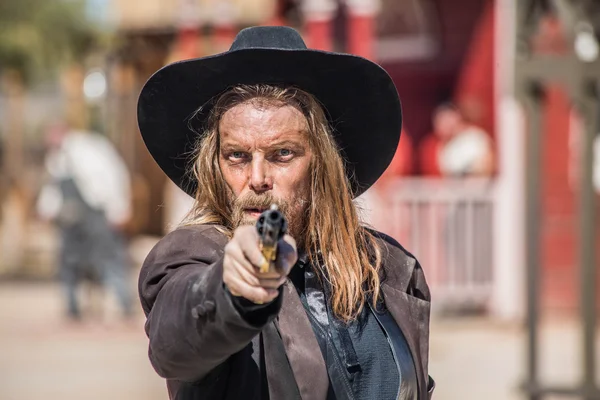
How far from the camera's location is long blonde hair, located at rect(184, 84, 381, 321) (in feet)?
6.84

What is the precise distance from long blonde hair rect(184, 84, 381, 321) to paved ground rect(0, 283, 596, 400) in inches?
185

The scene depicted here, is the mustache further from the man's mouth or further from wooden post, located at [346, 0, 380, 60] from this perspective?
wooden post, located at [346, 0, 380, 60]

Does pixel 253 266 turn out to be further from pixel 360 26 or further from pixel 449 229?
pixel 360 26

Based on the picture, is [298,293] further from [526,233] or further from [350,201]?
[526,233]

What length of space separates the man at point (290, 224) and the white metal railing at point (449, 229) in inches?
296

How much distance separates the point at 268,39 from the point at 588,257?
3.25 meters

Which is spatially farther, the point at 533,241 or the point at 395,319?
the point at 533,241

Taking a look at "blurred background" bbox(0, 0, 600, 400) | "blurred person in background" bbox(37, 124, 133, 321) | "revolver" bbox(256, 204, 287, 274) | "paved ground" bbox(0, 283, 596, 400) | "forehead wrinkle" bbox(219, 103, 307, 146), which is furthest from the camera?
"blurred person in background" bbox(37, 124, 133, 321)

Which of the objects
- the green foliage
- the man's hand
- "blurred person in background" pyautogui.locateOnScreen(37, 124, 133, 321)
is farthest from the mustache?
the green foliage

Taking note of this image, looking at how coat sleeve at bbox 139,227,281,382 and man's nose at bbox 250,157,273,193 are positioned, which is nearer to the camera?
coat sleeve at bbox 139,227,281,382

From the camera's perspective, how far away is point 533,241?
213 inches

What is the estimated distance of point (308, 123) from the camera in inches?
83.4

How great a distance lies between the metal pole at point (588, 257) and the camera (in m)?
4.90

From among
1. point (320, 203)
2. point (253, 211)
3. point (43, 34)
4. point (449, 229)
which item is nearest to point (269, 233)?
point (253, 211)
